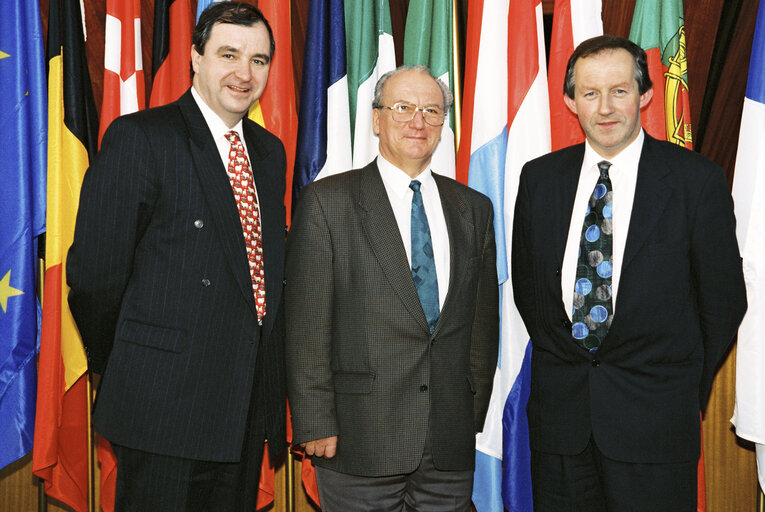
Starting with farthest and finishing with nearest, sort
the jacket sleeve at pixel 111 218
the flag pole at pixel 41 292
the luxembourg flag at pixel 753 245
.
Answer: the flag pole at pixel 41 292, the luxembourg flag at pixel 753 245, the jacket sleeve at pixel 111 218

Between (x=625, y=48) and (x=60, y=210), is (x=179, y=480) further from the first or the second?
(x=625, y=48)

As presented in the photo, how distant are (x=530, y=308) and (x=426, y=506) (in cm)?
78

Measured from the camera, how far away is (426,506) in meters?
1.92

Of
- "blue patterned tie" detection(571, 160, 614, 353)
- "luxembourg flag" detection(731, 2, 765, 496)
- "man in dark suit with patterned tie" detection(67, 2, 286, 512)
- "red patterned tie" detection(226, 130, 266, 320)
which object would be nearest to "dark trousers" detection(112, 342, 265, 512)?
"man in dark suit with patterned tie" detection(67, 2, 286, 512)

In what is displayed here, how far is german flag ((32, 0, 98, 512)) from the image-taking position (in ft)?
8.55

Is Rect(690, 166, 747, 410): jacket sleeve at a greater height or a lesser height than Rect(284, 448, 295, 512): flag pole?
greater

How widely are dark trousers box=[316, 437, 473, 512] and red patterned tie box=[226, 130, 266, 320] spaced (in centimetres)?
59

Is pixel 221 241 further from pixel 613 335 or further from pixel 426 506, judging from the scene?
pixel 613 335

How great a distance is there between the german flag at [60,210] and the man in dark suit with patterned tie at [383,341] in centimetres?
126

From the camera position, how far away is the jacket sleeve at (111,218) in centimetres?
164

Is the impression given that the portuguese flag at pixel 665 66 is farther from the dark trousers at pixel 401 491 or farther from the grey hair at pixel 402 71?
the dark trousers at pixel 401 491

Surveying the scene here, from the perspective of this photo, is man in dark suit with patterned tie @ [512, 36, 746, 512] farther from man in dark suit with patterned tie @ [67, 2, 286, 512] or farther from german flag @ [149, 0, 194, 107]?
german flag @ [149, 0, 194, 107]

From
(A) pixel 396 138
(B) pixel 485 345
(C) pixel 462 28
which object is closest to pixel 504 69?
(C) pixel 462 28

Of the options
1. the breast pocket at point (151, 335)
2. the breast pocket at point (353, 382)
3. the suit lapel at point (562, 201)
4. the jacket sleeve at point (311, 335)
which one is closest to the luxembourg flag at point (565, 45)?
the suit lapel at point (562, 201)
